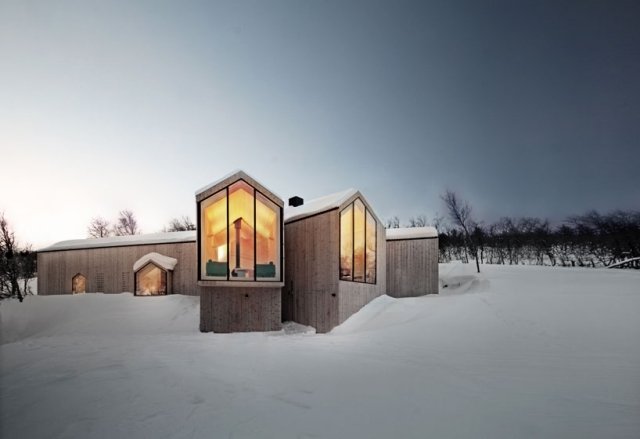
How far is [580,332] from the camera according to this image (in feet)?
22.4

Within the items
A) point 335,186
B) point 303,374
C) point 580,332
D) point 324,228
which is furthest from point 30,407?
point 335,186

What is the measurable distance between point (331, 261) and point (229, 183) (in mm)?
4044

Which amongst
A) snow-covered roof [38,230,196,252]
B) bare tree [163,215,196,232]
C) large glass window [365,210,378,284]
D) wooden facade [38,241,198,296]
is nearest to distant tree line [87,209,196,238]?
bare tree [163,215,196,232]

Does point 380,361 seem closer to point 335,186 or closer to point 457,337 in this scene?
point 457,337

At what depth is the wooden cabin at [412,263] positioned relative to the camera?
15398mm

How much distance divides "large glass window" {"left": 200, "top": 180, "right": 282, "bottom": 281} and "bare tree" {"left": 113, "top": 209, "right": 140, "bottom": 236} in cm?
4088

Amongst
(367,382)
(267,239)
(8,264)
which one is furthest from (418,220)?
(367,382)

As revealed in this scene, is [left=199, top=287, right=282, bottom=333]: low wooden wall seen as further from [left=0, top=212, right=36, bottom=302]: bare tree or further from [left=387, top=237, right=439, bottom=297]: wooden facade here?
[left=0, top=212, right=36, bottom=302]: bare tree

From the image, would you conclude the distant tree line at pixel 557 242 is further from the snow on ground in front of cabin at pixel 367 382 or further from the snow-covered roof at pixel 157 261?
the snow-covered roof at pixel 157 261

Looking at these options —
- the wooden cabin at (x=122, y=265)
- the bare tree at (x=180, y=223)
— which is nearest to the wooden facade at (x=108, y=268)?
the wooden cabin at (x=122, y=265)

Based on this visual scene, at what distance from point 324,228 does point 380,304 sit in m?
3.35

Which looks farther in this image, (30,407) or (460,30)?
(460,30)

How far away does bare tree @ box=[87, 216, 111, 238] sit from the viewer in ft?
145

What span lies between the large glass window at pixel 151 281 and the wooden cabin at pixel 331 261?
7.55 m
